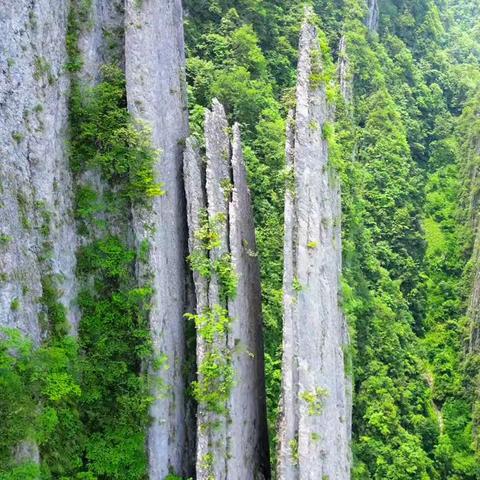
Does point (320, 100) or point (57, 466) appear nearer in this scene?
point (57, 466)

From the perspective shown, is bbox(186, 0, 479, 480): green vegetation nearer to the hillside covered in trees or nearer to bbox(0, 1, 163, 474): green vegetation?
the hillside covered in trees

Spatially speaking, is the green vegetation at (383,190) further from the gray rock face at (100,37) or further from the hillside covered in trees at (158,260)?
the gray rock face at (100,37)

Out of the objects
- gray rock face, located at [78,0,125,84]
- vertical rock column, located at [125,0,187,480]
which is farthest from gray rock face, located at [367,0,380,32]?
gray rock face, located at [78,0,125,84]

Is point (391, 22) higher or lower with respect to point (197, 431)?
higher

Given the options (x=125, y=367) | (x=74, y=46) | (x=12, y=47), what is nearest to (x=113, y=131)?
(x=74, y=46)

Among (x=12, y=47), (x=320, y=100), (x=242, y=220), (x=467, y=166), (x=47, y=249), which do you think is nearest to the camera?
(x=12, y=47)

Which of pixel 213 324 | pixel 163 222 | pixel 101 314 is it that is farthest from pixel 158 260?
pixel 213 324

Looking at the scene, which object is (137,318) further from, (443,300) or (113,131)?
(443,300)
